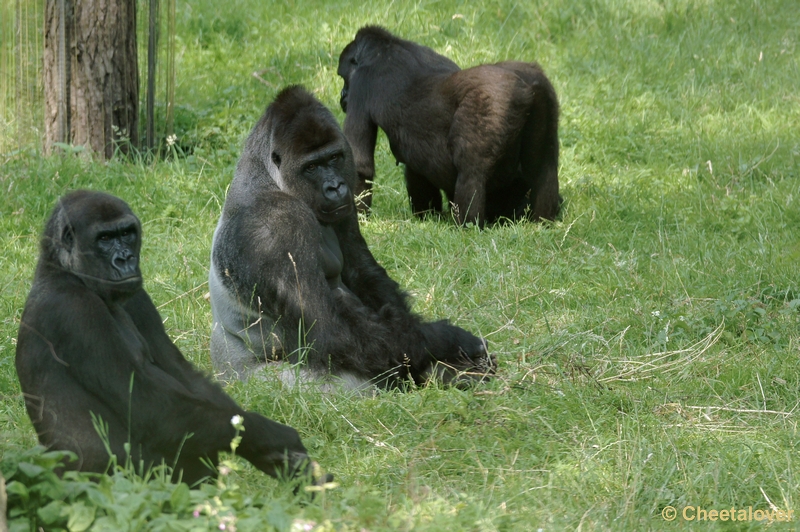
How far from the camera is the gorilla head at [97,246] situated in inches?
116

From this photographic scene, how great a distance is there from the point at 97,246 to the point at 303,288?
1.15m

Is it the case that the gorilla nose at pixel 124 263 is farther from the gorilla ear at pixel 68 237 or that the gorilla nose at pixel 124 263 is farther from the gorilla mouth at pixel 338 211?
the gorilla mouth at pixel 338 211

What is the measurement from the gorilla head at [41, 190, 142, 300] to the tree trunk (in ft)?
13.6

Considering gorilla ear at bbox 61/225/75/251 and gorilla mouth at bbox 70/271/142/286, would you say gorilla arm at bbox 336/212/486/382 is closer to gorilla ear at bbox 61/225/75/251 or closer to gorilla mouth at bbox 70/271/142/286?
gorilla mouth at bbox 70/271/142/286

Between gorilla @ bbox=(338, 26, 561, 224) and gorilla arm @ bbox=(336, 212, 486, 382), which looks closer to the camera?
gorilla arm @ bbox=(336, 212, 486, 382)

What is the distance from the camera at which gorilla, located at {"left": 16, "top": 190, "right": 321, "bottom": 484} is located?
278 cm

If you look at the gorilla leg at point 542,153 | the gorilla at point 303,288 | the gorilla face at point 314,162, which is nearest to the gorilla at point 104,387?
the gorilla at point 303,288

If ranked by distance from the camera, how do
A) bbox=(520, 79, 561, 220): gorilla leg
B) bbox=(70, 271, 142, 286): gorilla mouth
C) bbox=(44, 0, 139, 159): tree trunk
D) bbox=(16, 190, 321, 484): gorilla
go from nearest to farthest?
bbox=(16, 190, 321, 484): gorilla
bbox=(70, 271, 142, 286): gorilla mouth
bbox=(520, 79, 561, 220): gorilla leg
bbox=(44, 0, 139, 159): tree trunk

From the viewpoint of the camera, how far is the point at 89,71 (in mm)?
6816

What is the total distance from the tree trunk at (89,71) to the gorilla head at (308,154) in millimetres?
3108

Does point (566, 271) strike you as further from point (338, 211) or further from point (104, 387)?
point (104, 387)

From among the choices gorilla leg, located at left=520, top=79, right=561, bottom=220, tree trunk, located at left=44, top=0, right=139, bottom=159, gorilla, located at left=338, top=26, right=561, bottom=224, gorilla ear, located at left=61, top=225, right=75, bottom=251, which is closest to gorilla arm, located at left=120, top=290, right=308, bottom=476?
A: gorilla ear, located at left=61, top=225, right=75, bottom=251

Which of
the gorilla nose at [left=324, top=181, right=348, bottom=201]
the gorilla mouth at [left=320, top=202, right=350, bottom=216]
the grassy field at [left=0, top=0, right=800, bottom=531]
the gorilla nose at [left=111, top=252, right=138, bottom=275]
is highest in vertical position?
the gorilla nose at [left=111, top=252, right=138, bottom=275]

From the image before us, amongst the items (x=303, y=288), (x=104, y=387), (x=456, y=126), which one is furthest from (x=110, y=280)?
(x=456, y=126)
